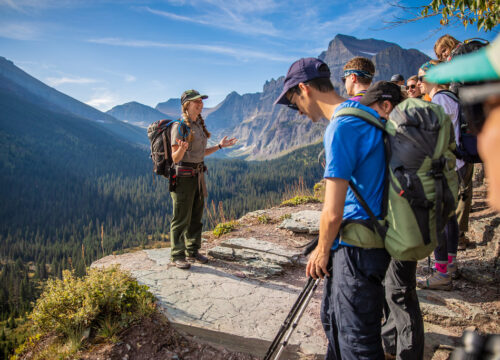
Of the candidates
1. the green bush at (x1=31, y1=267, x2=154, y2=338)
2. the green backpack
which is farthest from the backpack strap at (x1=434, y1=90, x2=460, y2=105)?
the green bush at (x1=31, y1=267, x2=154, y2=338)

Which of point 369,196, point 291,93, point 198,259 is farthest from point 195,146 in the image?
point 369,196

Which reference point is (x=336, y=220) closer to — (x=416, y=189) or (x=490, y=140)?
(x=416, y=189)

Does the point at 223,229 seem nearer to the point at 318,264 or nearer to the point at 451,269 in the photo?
the point at 451,269

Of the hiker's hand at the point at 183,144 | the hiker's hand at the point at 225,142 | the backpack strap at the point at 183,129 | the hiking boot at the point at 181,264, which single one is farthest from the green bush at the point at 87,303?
the hiker's hand at the point at 225,142

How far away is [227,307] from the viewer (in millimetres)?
4211

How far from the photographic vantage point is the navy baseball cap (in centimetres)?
221

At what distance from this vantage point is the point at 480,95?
2.24 feet

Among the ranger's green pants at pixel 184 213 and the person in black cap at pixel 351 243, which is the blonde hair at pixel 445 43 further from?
the ranger's green pants at pixel 184 213

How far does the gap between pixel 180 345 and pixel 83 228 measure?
142378 millimetres

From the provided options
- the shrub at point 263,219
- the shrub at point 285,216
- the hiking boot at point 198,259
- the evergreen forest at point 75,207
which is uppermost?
the shrub at point 285,216

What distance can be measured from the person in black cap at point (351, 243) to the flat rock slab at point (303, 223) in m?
4.90

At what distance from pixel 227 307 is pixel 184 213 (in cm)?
176

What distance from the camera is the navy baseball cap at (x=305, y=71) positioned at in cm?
221

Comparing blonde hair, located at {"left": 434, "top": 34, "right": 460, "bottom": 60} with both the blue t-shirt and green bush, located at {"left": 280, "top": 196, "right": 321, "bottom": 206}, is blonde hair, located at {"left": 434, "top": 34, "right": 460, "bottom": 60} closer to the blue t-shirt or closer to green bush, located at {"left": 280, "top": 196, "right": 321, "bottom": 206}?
the blue t-shirt
